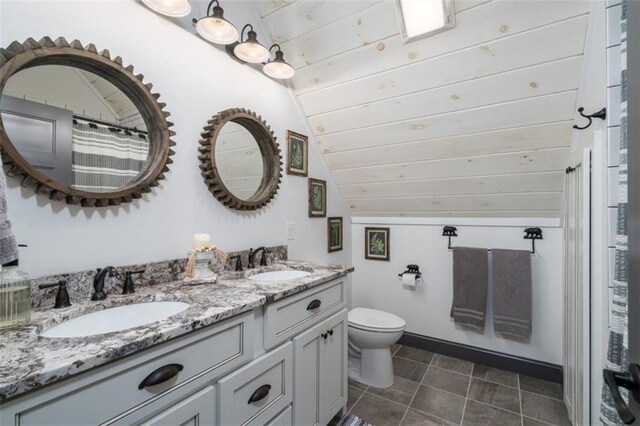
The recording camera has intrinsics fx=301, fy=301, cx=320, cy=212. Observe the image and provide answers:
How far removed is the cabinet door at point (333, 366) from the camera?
1.50 metres

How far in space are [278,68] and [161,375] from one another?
1562mm

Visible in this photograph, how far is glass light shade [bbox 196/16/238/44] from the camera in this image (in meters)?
1.37

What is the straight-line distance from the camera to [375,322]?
213 cm

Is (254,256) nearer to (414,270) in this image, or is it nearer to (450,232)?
(414,270)

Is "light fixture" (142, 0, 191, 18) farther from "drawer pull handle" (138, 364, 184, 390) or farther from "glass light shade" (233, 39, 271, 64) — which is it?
"drawer pull handle" (138, 364, 184, 390)

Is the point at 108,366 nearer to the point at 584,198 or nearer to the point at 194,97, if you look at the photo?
the point at 194,97

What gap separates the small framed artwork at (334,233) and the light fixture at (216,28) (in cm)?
146

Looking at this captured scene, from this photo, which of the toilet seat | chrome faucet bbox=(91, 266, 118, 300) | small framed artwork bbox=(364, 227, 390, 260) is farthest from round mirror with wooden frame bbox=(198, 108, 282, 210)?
small framed artwork bbox=(364, 227, 390, 260)

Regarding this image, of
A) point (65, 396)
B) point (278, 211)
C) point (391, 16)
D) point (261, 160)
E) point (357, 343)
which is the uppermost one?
point (391, 16)

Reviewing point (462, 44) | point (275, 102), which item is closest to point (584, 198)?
point (462, 44)

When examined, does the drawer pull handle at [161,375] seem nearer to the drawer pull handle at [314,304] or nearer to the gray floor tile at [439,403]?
the drawer pull handle at [314,304]

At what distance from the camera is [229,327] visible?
Result: 0.98m

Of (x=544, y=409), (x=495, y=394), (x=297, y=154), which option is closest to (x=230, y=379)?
(x=297, y=154)

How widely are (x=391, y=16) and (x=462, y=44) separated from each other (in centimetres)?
38
